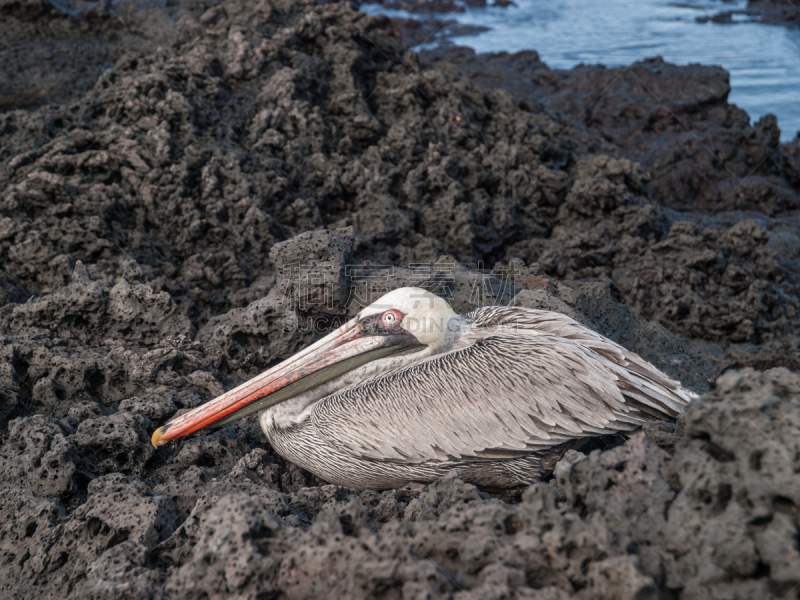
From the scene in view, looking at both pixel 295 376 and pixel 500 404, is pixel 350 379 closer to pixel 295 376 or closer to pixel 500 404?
pixel 295 376

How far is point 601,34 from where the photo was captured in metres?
17.7

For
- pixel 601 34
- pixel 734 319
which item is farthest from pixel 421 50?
pixel 734 319

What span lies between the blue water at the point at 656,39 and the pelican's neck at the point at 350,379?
35.2 feet

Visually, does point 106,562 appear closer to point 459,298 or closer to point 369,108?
point 459,298

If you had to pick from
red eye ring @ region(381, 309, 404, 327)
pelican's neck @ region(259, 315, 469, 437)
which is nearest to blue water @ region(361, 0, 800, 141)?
pelican's neck @ region(259, 315, 469, 437)

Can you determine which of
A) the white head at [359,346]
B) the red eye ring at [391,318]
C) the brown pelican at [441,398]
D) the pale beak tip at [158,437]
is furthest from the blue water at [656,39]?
the pale beak tip at [158,437]

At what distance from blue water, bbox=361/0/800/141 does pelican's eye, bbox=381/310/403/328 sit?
11012 millimetres

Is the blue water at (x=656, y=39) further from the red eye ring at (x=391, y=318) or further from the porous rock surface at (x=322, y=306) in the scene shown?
the red eye ring at (x=391, y=318)

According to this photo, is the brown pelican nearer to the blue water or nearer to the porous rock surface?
the porous rock surface

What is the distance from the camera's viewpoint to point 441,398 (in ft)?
12.5

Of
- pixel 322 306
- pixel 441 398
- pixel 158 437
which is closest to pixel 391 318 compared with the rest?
pixel 441 398

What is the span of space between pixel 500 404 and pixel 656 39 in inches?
656

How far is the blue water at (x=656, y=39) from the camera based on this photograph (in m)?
14.1

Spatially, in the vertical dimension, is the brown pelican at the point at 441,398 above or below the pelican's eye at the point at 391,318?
below
